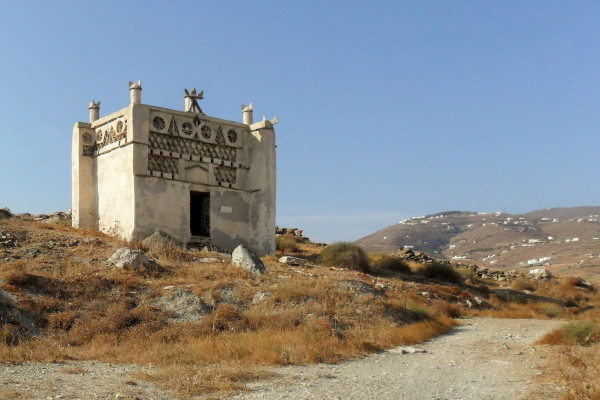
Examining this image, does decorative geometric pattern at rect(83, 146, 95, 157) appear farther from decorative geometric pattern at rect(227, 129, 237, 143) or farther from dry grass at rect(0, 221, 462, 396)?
decorative geometric pattern at rect(227, 129, 237, 143)

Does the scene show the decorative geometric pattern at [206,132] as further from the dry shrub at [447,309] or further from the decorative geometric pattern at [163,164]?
the dry shrub at [447,309]

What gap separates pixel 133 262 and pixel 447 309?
9.96 metres

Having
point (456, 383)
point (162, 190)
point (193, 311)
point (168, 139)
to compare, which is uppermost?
point (168, 139)

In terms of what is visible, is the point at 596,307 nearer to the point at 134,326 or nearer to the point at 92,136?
the point at 134,326

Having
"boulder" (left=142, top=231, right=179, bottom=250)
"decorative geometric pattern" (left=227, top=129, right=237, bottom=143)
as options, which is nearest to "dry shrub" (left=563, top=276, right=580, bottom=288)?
"decorative geometric pattern" (left=227, top=129, right=237, bottom=143)

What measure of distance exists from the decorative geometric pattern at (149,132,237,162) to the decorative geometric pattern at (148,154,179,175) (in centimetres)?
33

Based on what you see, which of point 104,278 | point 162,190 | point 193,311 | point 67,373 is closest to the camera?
point 67,373

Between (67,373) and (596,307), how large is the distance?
21737mm

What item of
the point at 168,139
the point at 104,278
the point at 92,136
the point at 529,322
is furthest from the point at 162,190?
the point at 529,322

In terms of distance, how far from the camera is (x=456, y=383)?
476 inches

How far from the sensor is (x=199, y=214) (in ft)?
90.9

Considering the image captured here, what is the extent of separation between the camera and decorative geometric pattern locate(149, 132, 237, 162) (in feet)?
83.4

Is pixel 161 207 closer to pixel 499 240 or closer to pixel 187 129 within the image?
pixel 187 129

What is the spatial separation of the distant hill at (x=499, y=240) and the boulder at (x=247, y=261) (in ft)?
139
